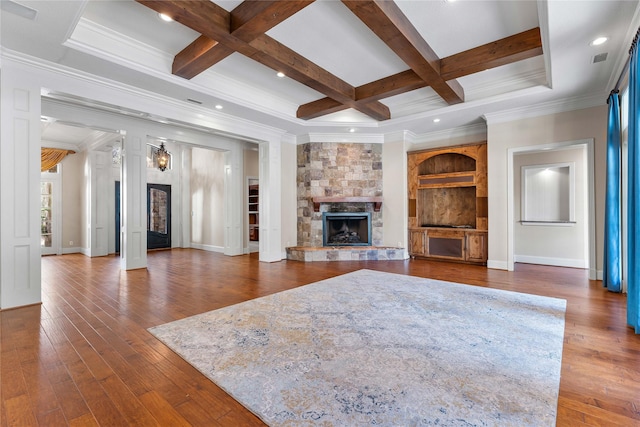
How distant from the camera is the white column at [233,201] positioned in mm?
Answer: 8109

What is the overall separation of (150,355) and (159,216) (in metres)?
8.19

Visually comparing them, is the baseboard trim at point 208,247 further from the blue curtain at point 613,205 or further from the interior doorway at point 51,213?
the blue curtain at point 613,205

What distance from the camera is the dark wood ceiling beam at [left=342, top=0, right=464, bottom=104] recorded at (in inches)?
116

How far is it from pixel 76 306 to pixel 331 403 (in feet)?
11.5

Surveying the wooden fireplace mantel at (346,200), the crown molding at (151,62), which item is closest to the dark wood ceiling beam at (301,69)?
the crown molding at (151,62)

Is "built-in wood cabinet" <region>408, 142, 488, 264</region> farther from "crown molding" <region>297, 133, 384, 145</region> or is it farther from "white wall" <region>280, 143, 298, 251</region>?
"white wall" <region>280, 143, 298, 251</region>

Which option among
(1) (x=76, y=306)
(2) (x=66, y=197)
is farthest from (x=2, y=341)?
(2) (x=66, y=197)

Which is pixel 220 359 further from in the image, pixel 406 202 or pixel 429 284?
pixel 406 202

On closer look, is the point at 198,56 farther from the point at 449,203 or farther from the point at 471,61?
the point at 449,203

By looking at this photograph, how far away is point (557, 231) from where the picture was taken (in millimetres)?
6207

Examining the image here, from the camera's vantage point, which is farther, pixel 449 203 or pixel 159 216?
pixel 159 216

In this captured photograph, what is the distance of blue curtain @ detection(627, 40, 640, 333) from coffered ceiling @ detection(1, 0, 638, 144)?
0.65 metres

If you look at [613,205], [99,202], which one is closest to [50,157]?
[99,202]

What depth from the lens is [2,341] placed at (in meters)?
2.64
